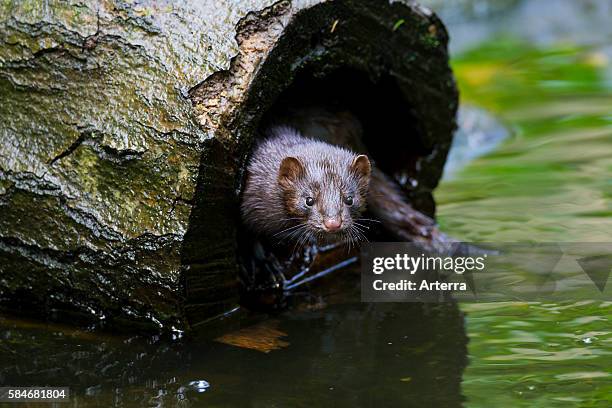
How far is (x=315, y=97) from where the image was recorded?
6.51m

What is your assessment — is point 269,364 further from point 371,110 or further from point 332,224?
point 371,110

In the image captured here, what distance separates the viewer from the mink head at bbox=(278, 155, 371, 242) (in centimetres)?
532

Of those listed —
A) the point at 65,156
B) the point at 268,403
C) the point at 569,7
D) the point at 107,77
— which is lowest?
the point at 268,403

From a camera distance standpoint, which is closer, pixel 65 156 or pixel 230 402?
pixel 230 402

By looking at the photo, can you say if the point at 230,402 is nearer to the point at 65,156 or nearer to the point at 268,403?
the point at 268,403

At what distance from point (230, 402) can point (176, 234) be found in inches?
38.6

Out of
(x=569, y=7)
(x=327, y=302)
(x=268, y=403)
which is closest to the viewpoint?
(x=268, y=403)

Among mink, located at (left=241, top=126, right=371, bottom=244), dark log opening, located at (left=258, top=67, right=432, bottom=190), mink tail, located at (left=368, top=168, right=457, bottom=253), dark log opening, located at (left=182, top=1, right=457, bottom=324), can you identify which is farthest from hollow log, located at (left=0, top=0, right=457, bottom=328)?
mink tail, located at (left=368, top=168, right=457, bottom=253)

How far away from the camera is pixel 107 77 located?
16.5 ft

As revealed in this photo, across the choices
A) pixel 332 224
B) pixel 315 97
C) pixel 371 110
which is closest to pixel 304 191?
pixel 332 224

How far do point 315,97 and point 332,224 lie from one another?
1575 mm

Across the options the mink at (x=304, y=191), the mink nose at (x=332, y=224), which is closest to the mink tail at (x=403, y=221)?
the mink at (x=304, y=191)

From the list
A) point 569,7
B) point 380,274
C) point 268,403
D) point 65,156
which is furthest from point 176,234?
point 569,7

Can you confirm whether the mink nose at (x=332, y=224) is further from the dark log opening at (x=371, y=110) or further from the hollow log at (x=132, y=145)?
the dark log opening at (x=371, y=110)
